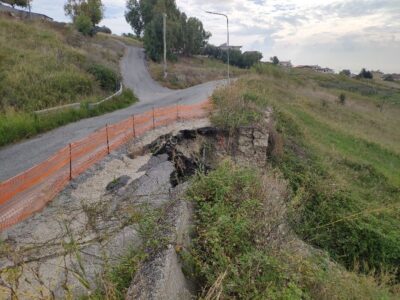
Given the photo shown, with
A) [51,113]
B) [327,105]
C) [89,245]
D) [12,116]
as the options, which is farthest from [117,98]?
[327,105]

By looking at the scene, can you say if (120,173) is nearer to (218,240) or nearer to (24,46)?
(218,240)

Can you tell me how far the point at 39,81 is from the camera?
58.5 feet

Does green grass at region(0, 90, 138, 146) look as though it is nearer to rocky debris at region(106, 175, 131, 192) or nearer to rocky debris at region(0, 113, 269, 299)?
rocky debris at region(0, 113, 269, 299)

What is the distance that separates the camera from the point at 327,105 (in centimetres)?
3184

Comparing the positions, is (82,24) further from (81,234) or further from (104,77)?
(81,234)

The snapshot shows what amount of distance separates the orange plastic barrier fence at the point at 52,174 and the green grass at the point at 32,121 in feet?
9.46

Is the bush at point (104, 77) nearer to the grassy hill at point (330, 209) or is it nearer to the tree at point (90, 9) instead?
Result: the grassy hill at point (330, 209)

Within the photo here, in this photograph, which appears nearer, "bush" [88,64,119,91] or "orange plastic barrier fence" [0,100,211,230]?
"orange plastic barrier fence" [0,100,211,230]

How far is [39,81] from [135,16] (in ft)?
179

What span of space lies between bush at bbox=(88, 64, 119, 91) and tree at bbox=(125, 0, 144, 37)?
47843 mm

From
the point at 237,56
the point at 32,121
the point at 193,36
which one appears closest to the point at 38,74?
the point at 32,121

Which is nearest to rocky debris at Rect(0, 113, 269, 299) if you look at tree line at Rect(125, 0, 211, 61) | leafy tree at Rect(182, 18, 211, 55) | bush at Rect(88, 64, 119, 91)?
bush at Rect(88, 64, 119, 91)

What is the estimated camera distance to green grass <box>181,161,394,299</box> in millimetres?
4266

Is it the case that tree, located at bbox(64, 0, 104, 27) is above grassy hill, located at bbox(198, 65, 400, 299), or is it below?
above
